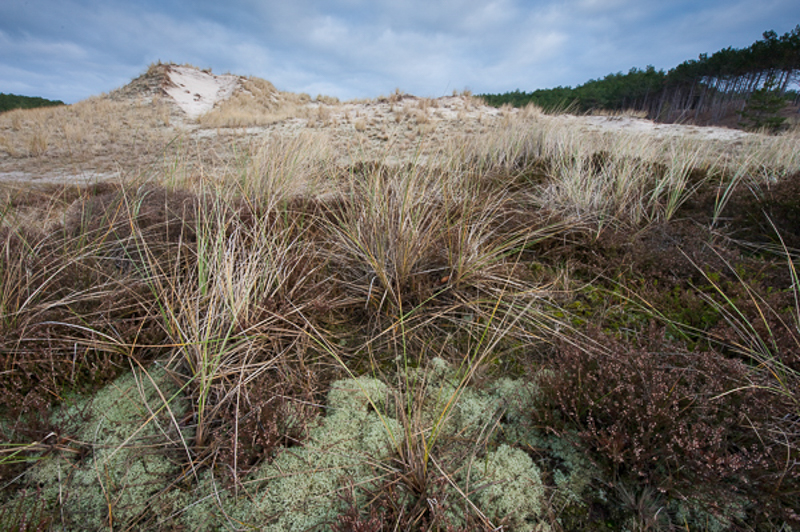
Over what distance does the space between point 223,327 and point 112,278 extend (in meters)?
0.84

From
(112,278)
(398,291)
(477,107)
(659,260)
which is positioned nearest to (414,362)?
(398,291)

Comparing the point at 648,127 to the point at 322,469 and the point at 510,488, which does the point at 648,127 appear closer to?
the point at 510,488

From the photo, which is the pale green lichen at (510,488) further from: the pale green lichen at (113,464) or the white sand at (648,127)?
the white sand at (648,127)

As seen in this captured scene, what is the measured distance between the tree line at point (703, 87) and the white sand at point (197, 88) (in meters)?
19.7

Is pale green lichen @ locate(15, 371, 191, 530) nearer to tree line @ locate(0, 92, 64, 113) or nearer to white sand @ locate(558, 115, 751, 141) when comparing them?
white sand @ locate(558, 115, 751, 141)

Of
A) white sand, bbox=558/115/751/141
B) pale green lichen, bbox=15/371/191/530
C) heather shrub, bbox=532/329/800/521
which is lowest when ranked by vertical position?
Answer: pale green lichen, bbox=15/371/191/530

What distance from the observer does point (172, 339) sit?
161 cm

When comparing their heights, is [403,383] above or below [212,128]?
below

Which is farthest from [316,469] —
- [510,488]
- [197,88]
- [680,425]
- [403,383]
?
[197,88]

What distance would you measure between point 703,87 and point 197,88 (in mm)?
46207

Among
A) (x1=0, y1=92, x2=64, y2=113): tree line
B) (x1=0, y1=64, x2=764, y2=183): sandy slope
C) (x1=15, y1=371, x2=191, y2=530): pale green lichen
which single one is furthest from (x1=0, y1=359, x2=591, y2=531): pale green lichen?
(x1=0, y1=92, x2=64, y2=113): tree line

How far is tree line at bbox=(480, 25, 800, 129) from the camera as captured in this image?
2842 centimetres

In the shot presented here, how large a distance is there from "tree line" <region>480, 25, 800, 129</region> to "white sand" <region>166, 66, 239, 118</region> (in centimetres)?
1973

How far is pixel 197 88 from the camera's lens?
2033 centimetres
